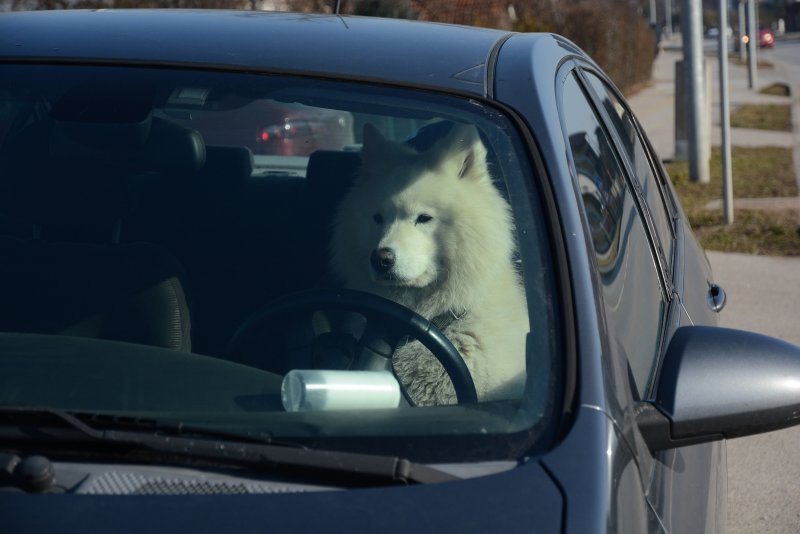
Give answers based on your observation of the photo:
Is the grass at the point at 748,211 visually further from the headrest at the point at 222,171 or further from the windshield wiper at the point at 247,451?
the windshield wiper at the point at 247,451

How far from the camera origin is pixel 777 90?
99.8 feet

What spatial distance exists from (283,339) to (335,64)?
1.90 feet

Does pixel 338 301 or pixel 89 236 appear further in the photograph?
pixel 89 236

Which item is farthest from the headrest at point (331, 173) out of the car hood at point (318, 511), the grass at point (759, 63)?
the grass at point (759, 63)

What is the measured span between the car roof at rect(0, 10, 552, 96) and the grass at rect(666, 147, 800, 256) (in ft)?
23.5

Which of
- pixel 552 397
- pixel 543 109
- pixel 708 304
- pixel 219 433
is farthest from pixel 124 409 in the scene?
pixel 708 304

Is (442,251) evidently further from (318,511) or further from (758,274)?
(758,274)

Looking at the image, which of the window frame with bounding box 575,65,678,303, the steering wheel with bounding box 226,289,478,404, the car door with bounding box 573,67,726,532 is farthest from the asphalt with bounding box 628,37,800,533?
the steering wheel with bounding box 226,289,478,404

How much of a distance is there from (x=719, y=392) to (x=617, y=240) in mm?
570

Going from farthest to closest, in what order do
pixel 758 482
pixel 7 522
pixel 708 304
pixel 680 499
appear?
1. pixel 758 482
2. pixel 708 304
3. pixel 680 499
4. pixel 7 522

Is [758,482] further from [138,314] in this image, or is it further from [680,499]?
[138,314]

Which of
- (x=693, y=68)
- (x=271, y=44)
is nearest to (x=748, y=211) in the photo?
(x=693, y=68)

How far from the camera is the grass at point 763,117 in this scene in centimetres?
1991

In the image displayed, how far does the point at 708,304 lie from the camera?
10.7 ft
